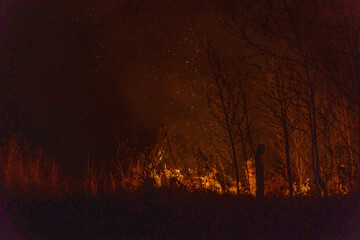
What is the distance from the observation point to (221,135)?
8586mm

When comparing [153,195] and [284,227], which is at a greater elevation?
[153,195]

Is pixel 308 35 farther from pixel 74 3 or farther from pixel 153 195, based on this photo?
pixel 74 3

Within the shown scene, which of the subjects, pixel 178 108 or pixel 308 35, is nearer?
pixel 308 35

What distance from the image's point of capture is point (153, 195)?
16.8 feet

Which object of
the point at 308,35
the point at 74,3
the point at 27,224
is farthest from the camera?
the point at 74,3

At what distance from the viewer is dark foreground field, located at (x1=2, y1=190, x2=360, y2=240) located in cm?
465

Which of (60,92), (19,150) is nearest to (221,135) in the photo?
(60,92)

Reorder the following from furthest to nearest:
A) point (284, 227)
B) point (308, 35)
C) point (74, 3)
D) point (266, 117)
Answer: point (74, 3) < point (266, 117) < point (308, 35) < point (284, 227)

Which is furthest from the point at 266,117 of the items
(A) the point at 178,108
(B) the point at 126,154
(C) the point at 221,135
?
(B) the point at 126,154

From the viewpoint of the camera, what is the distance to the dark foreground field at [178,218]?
4.65 metres

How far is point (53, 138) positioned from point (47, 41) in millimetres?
2085

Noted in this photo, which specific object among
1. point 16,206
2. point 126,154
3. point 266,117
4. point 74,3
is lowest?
point 16,206

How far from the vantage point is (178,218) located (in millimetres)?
4699

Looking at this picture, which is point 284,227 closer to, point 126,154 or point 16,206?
point 16,206
